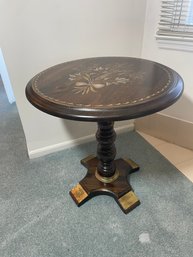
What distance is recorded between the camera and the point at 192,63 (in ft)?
4.44

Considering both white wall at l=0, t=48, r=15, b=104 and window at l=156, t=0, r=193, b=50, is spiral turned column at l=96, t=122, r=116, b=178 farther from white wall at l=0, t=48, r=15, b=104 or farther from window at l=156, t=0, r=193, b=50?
white wall at l=0, t=48, r=15, b=104

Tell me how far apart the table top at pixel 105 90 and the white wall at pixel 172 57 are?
40 cm

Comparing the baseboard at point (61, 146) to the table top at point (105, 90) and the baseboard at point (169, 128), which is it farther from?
the table top at point (105, 90)

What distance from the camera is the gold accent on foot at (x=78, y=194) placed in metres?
1.19

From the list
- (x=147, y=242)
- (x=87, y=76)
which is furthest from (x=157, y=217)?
(x=87, y=76)

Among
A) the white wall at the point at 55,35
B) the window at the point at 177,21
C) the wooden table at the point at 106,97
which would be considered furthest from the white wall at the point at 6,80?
the window at the point at 177,21

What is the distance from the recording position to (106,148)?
1.15 metres

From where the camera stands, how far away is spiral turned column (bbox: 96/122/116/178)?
3.56ft

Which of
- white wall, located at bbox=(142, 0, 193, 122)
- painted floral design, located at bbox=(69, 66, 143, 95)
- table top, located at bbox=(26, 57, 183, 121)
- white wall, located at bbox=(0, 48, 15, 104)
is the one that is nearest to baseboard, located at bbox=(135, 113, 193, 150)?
white wall, located at bbox=(142, 0, 193, 122)

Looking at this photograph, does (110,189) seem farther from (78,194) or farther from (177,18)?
(177,18)

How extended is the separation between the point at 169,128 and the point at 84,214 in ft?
3.05

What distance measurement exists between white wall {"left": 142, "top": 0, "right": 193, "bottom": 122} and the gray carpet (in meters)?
0.38

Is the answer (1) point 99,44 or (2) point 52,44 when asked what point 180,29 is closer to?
(1) point 99,44

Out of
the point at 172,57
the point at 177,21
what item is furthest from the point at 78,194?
the point at 177,21
